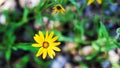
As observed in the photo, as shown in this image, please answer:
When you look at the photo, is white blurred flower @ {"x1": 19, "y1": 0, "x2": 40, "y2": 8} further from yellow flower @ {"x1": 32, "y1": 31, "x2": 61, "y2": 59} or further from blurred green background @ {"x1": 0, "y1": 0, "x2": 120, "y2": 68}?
yellow flower @ {"x1": 32, "y1": 31, "x2": 61, "y2": 59}

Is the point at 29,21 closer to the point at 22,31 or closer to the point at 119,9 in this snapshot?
the point at 22,31

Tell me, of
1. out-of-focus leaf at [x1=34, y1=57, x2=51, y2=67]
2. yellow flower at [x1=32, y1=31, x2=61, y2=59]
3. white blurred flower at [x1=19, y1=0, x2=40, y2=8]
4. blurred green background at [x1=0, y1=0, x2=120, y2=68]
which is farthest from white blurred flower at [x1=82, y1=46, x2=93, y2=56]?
yellow flower at [x1=32, y1=31, x2=61, y2=59]

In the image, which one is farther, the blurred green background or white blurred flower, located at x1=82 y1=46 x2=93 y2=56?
white blurred flower, located at x1=82 y1=46 x2=93 y2=56

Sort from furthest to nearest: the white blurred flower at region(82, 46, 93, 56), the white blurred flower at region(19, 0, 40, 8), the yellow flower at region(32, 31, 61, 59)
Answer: the white blurred flower at region(82, 46, 93, 56)
the white blurred flower at region(19, 0, 40, 8)
the yellow flower at region(32, 31, 61, 59)

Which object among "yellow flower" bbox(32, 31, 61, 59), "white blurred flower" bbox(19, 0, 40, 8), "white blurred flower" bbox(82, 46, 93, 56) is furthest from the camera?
"white blurred flower" bbox(82, 46, 93, 56)

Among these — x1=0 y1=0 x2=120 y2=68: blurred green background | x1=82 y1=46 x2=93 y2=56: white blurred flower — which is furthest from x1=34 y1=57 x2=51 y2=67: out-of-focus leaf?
x1=82 y1=46 x2=93 y2=56: white blurred flower

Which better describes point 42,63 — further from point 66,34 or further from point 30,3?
point 30,3

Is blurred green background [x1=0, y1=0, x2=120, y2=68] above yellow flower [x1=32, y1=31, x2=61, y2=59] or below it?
above

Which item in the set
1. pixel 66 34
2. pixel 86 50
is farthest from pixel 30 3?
pixel 86 50

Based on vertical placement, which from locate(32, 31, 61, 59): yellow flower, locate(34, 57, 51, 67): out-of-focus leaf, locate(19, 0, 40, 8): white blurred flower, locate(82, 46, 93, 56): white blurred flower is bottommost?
locate(32, 31, 61, 59): yellow flower

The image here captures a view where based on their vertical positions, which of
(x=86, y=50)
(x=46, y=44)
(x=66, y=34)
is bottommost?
(x=46, y=44)

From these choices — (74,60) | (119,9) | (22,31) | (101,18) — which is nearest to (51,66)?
(74,60)
